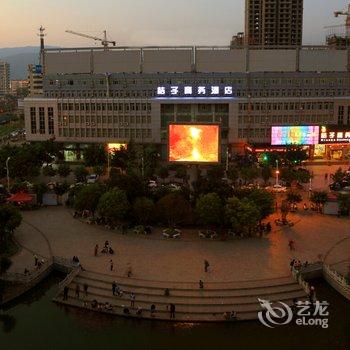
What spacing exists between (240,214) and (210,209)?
201 cm

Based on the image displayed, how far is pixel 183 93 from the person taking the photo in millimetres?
68375

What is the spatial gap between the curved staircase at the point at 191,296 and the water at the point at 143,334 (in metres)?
0.60

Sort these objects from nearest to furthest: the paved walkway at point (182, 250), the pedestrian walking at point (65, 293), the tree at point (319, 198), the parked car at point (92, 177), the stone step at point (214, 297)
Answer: the stone step at point (214, 297) < the pedestrian walking at point (65, 293) < the paved walkway at point (182, 250) < the tree at point (319, 198) < the parked car at point (92, 177)

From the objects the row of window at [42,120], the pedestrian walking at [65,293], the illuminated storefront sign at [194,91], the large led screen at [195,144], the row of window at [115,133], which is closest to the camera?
the pedestrian walking at [65,293]

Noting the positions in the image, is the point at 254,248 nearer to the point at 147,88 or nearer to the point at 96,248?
the point at 96,248

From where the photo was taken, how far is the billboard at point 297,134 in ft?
209

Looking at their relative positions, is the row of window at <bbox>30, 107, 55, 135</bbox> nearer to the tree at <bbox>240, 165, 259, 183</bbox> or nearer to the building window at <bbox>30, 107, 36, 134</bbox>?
the building window at <bbox>30, 107, 36, 134</bbox>

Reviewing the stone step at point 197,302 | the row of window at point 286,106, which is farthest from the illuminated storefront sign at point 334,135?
the stone step at point 197,302

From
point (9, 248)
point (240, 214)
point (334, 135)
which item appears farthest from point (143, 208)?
point (334, 135)

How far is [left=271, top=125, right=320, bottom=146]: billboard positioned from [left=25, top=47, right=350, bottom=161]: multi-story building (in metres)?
3.41

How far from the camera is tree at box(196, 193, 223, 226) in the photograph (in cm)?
3391

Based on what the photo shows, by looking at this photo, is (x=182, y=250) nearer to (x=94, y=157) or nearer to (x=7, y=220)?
(x=7, y=220)

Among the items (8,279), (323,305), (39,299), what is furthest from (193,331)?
(8,279)

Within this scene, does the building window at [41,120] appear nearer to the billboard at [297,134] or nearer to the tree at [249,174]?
the billboard at [297,134]
